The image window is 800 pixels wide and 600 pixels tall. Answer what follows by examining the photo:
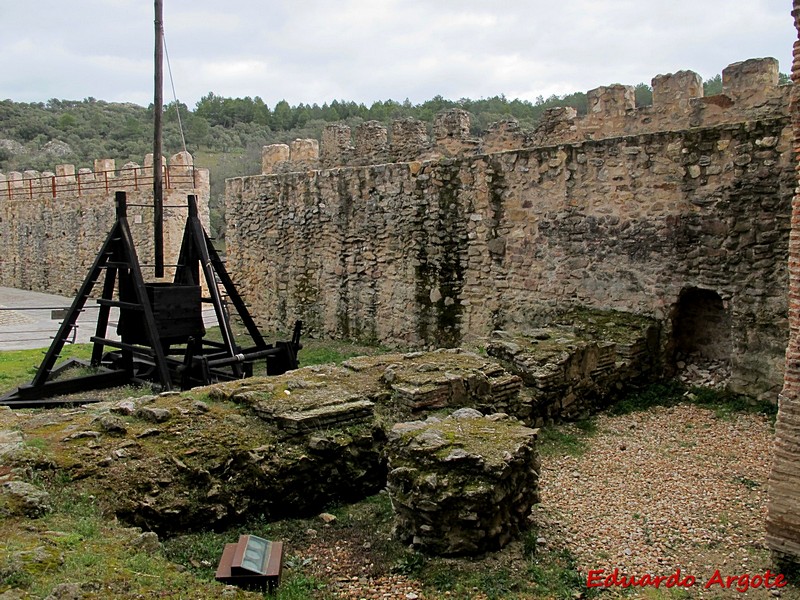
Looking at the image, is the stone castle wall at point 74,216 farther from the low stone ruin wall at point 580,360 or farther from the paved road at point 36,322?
the low stone ruin wall at point 580,360

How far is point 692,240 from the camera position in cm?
920

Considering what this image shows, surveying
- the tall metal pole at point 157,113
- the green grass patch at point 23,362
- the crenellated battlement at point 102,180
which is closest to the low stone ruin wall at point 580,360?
the tall metal pole at point 157,113

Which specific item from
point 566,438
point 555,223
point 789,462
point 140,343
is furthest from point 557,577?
point 555,223

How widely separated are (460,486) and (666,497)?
2.20 meters

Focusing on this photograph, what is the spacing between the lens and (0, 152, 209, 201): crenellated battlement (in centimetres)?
2230

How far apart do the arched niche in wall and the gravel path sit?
1.41 m

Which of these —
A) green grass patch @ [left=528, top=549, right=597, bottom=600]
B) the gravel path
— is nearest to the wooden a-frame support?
the gravel path

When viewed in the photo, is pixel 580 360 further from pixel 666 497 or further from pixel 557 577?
pixel 557 577

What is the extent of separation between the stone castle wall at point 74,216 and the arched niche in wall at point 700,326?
52.4ft

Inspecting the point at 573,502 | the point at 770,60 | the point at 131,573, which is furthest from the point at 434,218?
the point at 131,573

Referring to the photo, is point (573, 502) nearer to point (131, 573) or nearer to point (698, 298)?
point (131, 573)

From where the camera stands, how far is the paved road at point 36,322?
15922 mm

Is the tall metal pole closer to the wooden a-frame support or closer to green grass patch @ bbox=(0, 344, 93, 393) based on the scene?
the wooden a-frame support

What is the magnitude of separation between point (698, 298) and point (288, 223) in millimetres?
8905
